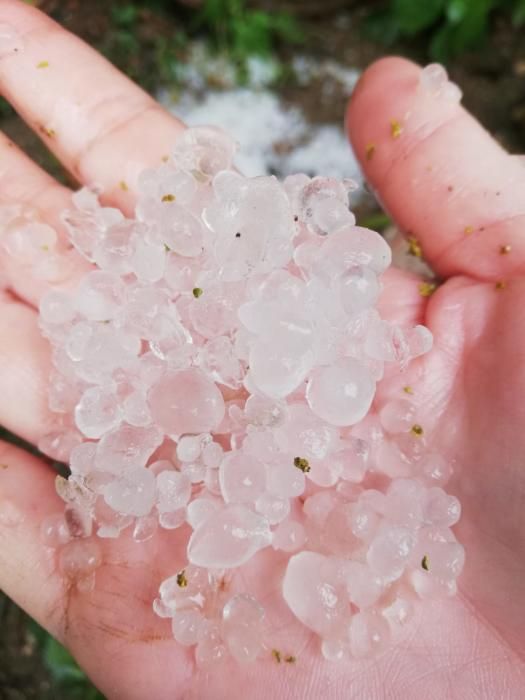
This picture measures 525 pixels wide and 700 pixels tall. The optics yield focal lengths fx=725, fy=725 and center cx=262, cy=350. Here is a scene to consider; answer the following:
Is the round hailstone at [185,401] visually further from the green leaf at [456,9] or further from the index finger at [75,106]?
the green leaf at [456,9]

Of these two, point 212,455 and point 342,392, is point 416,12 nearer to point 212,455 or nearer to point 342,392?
point 342,392

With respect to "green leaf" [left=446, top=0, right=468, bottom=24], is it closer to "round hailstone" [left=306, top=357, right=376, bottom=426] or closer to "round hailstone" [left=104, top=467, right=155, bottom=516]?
"round hailstone" [left=306, top=357, right=376, bottom=426]

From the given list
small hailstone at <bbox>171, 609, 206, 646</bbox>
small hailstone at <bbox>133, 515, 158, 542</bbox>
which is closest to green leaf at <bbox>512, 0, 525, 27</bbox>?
small hailstone at <bbox>133, 515, 158, 542</bbox>

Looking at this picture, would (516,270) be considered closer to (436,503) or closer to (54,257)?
(436,503)

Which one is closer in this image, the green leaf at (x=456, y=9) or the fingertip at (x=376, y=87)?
the fingertip at (x=376, y=87)

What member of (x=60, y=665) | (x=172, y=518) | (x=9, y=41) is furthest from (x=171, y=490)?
(x=9, y=41)

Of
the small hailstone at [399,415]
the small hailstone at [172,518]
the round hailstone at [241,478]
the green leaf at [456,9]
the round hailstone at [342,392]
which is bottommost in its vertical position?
the small hailstone at [172,518]

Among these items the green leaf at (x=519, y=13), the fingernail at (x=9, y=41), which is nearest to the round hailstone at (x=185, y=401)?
the fingernail at (x=9, y=41)
